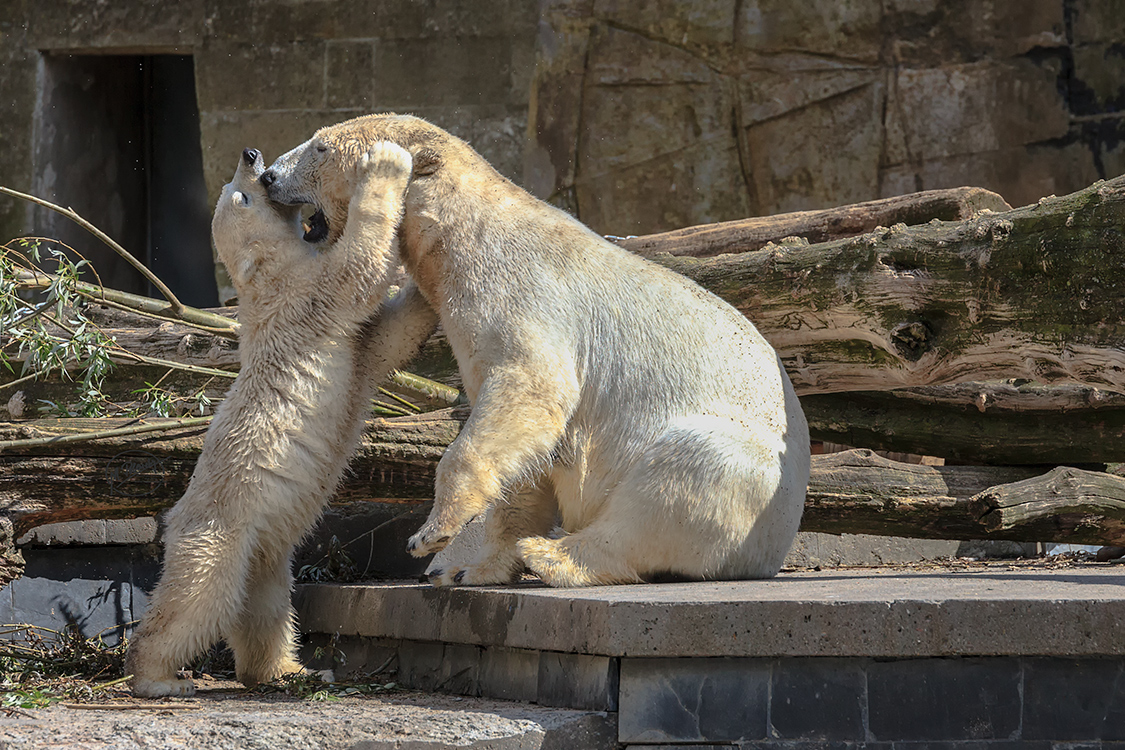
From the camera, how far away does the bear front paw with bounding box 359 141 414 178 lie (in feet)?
10.7

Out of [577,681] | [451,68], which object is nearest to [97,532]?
[577,681]

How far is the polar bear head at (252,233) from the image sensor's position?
339cm

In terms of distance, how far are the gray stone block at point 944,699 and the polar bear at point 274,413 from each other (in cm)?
163

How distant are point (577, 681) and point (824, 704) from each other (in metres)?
0.55

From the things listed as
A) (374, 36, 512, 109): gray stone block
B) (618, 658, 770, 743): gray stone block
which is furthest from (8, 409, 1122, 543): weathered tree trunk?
(374, 36, 512, 109): gray stone block

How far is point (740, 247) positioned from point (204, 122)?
6442 mm

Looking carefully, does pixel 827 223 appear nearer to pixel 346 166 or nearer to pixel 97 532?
pixel 346 166

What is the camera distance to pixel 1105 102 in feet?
30.3

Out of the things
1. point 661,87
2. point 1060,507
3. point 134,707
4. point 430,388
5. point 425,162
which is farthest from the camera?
point 661,87

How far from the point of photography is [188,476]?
4.01 meters

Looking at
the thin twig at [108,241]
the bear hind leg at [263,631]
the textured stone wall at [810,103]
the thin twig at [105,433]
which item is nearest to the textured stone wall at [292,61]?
the textured stone wall at [810,103]

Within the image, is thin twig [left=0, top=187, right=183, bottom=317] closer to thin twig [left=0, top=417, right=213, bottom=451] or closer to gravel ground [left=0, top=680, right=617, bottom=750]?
thin twig [left=0, top=417, right=213, bottom=451]

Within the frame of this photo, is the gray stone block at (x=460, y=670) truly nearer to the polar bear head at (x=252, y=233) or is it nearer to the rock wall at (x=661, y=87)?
the polar bear head at (x=252, y=233)

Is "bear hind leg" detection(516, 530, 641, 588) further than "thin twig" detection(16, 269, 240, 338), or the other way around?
"thin twig" detection(16, 269, 240, 338)
